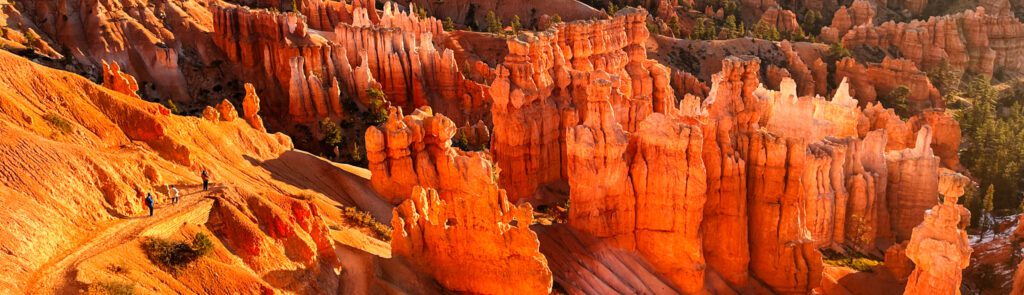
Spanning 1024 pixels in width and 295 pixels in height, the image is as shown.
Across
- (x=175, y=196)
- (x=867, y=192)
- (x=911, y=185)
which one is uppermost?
(x=175, y=196)

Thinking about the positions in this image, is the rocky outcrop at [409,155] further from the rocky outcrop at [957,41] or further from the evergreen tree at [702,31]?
the rocky outcrop at [957,41]

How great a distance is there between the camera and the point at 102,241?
17.2 m

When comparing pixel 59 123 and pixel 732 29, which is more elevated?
pixel 59 123

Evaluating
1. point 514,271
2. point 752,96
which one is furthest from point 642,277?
point 752,96

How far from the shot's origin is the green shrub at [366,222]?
2536 cm

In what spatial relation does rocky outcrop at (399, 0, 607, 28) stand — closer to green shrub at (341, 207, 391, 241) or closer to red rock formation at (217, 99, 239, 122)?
red rock formation at (217, 99, 239, 122)

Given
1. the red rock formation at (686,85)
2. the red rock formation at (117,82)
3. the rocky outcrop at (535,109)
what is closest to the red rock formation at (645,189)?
the rocky outcrop at (535,109)

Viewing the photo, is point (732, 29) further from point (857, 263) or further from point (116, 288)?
point (116, 288)

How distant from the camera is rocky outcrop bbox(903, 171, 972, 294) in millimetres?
21594

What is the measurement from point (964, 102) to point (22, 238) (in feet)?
237

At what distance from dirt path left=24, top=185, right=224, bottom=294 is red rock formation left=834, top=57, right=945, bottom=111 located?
197ft

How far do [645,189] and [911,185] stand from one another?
16161mm

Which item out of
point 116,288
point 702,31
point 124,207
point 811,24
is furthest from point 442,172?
point 811,24

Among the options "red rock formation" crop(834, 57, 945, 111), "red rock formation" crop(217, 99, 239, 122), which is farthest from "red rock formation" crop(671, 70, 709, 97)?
"red rock formation" crop(217, 99, 239, 122)
